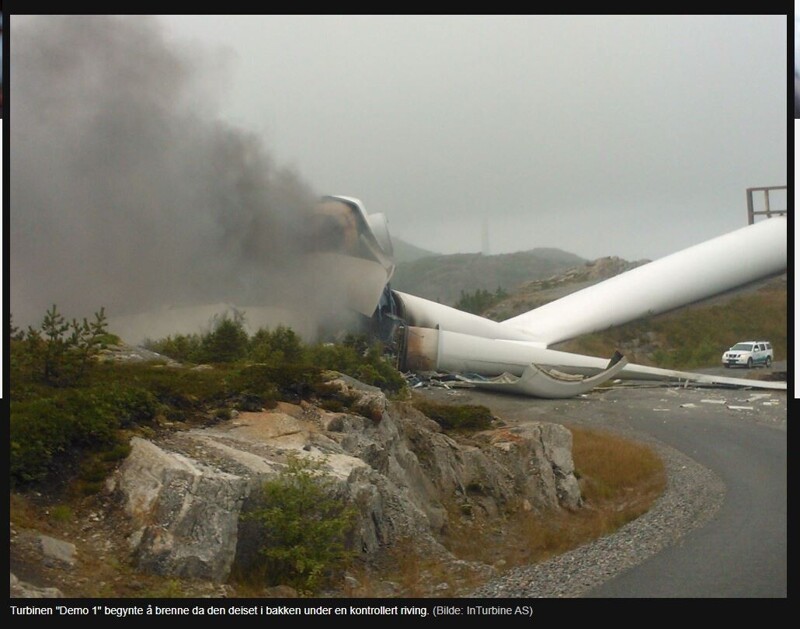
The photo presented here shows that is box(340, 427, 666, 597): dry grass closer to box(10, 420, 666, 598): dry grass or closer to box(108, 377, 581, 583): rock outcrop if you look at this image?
box(10, 420, 666, 598): dry grass

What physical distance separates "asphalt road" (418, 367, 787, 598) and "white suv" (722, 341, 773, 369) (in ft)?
0.96

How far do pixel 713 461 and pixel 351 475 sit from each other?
355cm

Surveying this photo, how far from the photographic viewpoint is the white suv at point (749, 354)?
8.05m

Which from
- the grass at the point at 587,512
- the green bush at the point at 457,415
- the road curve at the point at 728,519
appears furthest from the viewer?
the green bush at the point at 457,415

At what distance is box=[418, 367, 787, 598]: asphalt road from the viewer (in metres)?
6.25

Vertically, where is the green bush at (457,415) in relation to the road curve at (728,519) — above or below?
above

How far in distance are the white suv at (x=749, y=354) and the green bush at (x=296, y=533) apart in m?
4.30

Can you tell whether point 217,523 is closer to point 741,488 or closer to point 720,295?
point 741,488

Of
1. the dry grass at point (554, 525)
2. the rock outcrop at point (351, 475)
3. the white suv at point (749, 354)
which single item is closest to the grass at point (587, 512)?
the dry grass at point (554, 525)

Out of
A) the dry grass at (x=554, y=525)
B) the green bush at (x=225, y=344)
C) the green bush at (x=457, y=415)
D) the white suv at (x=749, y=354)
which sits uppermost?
the green bush at (x=225, y=344)

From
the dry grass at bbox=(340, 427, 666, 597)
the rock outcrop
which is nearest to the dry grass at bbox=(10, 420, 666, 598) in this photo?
the dry grass at bbox=(340, 427, 666, 597)

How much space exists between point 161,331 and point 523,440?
412 cm

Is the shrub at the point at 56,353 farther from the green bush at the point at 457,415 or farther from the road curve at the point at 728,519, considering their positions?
the road curve at the point at 728,519

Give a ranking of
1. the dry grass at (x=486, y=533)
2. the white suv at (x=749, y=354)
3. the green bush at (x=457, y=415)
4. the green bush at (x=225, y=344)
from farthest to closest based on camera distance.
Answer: the green bush at (x=457, y=415) → the green bush at (x=225, y=344) → the white suv at (x=749, y=354) → the dry grass at (x=486, y=533)
